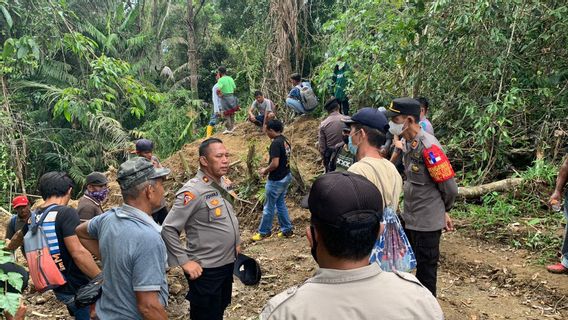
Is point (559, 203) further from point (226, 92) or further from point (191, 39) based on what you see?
point (191, 39)

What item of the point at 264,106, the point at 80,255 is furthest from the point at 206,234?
the point at 264,106

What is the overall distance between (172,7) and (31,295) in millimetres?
18330

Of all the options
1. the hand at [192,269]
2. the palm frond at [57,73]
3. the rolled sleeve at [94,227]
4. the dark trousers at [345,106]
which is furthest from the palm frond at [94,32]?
the hand at [192,269]

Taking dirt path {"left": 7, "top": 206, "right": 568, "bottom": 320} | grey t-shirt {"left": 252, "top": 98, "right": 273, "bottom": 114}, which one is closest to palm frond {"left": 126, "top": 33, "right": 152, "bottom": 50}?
grey t-shirt {"left": 252, "top": 98, "right": 273, "bottom": 114}

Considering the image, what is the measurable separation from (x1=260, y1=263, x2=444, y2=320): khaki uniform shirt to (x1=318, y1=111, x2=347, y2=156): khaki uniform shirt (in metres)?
5.00

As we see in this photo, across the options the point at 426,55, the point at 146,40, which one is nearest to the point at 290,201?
the point at 426,55

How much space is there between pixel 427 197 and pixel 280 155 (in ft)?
9.68

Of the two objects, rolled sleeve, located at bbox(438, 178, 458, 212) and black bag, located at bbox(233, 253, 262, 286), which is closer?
rolled sleeve, located at bbox(438, 178, 458, 212)

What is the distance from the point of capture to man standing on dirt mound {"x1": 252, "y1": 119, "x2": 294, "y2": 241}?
584cm

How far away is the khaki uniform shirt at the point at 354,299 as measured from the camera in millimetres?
1242

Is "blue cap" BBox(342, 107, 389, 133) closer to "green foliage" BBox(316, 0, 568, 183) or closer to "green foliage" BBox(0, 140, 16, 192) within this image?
"green foliage" BBox(316, 0, 568, 183)

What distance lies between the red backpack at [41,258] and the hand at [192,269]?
3.36 ft

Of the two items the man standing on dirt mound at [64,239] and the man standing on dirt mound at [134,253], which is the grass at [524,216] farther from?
the man standing on dirt mound at [64,239]

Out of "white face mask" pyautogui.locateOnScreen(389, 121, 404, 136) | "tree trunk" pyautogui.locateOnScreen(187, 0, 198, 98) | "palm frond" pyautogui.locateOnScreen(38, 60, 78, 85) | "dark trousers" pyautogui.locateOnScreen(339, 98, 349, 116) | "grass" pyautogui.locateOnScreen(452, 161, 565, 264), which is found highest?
"tree trunk" pyautogui.locateOnScreen(187, 0, 198, 98)
